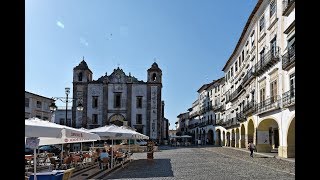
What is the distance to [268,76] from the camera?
2670 centimetres

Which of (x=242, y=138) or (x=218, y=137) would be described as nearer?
(x=242, y=138)

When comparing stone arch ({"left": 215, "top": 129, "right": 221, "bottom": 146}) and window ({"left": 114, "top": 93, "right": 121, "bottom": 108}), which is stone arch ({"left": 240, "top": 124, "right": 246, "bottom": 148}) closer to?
stone arch ({"left": 215, "top": 129, "right": 221, "bottom": 146})


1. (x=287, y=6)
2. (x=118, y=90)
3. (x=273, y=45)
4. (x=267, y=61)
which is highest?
(x=287, y=6)

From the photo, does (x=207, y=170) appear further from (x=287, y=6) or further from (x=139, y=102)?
(x=139, y=102)

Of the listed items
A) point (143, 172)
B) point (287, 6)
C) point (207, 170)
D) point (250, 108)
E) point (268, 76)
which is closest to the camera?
point (143, 172)

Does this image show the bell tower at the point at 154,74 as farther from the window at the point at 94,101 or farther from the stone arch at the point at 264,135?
the stone arch at the point at 264,135

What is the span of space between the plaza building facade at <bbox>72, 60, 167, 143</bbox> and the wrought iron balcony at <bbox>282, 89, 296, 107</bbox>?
33207 mm

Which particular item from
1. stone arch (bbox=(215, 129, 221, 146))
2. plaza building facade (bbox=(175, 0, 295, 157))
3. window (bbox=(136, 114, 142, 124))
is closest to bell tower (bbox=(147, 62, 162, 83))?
window (bbox=(136, 114, 142, 124))

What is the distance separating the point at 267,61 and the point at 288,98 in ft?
17.8

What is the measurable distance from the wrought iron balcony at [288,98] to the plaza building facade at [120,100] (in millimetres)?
33207

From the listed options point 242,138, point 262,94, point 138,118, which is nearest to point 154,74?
point 138,118
